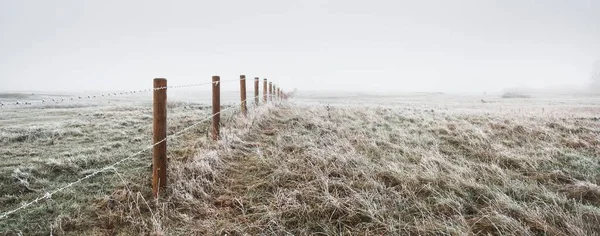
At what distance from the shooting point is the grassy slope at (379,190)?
3.13m

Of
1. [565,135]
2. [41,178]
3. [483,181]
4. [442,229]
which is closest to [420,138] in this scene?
[483,181]

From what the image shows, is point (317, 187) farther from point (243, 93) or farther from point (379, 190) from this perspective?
point (243, 93)

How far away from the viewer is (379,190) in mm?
3873

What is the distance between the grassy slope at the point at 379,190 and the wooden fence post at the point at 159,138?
0.21 metres

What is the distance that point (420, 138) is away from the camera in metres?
6.71

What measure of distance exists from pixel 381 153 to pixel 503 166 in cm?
174

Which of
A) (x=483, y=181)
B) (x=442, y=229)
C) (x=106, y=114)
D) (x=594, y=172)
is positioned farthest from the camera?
(x=106, y=114)

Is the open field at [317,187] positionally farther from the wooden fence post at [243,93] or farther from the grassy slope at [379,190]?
the wooden fence post at [243,93]

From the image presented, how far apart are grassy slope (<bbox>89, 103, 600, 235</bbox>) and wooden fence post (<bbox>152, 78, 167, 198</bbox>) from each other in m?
0.21

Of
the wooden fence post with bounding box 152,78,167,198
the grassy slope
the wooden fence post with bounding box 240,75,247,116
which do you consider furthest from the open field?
the wooden fence post with bounding box 240,75,247,116

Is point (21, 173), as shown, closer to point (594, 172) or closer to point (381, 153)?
point (381, 153)

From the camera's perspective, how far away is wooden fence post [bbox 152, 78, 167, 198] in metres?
3.93

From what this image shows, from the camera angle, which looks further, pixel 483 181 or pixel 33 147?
pixel 33 147

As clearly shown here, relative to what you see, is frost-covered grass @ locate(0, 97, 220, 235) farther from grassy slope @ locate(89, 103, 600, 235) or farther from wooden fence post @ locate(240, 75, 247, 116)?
wooden fence post @ locate(240, 75, 247, 116)
